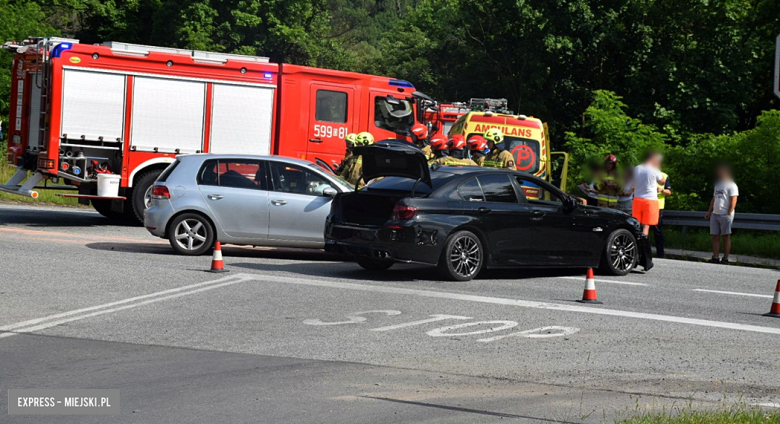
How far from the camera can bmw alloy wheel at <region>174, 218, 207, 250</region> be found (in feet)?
47.5

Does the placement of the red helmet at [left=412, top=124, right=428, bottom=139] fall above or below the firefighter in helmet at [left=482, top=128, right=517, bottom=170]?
above

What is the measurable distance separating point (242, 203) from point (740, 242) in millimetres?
10724

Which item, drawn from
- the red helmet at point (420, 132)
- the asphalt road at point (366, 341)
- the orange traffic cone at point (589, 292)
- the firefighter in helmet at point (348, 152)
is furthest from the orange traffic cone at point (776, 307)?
the red helmet at point (420, 132)

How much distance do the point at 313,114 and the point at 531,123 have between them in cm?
425

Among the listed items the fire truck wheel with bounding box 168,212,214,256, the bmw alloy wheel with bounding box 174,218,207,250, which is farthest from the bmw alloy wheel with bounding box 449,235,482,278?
the bmw alloy wheel with bounding box 174,218,207,250

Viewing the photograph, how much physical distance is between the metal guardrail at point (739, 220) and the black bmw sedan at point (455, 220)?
288 inches

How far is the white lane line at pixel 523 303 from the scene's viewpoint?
10.2 meters

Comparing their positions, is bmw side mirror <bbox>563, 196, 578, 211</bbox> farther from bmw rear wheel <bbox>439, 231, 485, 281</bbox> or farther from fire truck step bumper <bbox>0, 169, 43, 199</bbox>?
fire truck step bumper <bbox>0, 169, 43, 199</bbox>

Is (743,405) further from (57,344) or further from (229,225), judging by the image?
(229,225)

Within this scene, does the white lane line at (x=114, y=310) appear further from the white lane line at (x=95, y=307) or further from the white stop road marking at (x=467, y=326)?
the white stop road marking at (x=467, y=326)

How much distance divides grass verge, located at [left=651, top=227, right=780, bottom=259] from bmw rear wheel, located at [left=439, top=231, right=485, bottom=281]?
8906 mm

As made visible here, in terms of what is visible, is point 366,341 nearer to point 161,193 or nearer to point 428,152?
point 161,193

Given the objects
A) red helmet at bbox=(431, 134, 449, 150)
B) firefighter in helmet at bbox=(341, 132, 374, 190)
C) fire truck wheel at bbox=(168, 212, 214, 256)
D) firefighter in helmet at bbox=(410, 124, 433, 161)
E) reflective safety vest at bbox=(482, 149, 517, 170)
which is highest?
firefighter in helmet at bbox=(410, 124, 433, 161)

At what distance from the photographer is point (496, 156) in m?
17.5
